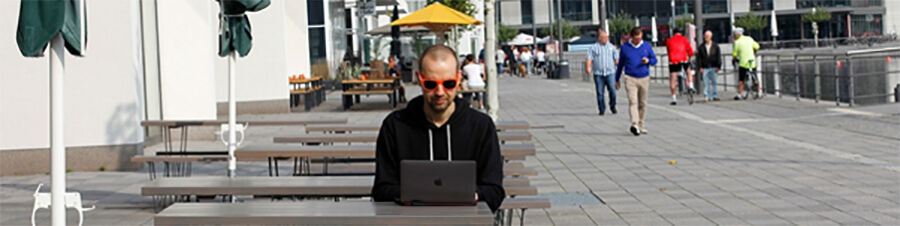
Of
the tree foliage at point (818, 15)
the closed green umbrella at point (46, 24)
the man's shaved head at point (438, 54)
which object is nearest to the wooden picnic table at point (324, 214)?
the man's shaved head at point (438, 54)

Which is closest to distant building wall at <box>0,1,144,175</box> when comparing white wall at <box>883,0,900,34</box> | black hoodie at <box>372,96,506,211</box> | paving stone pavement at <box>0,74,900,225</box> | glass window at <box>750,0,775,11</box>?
paving stone pavement at <box>0,74,900,225</box>

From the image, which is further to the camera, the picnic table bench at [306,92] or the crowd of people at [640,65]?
the picnic table bench at [306,92]

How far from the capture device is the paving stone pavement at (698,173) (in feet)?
27.8

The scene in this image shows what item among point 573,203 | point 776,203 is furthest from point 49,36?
point 776,203

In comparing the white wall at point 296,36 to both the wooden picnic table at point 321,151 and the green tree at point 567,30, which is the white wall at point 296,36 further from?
the green tree at point 567,30

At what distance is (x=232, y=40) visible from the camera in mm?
9578

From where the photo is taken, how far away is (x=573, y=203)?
9156 mm

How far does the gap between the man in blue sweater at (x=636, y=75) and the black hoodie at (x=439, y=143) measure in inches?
443

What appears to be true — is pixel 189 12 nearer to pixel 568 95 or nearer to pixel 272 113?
pixel 272 113

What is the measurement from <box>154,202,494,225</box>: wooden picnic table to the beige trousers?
1100 centimetres

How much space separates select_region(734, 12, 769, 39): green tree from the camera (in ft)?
309

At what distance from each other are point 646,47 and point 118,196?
888 cm

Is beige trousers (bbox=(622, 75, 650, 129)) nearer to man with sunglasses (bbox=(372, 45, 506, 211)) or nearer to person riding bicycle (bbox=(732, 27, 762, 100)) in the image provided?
person riding bicycle (bbox=(732, 27, 762, 100))

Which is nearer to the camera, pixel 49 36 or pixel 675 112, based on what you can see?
pixel 49 36
